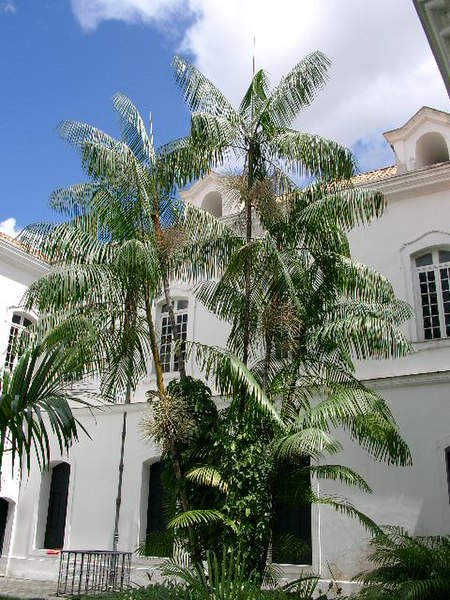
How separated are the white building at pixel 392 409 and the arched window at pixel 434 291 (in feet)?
0.07

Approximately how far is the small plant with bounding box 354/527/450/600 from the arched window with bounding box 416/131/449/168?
835 cm

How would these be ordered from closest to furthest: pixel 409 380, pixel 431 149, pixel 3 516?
1. pixel 409 380
2. pixel 431 149
3. pixel 3 516

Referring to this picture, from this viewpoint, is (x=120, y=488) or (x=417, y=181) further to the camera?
(x=120, y=488)

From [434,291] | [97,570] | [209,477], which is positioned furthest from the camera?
[434,291]

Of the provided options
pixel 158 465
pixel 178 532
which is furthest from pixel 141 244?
pixel 158 465

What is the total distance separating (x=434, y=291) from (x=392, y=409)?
105 inches

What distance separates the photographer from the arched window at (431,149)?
14.5m

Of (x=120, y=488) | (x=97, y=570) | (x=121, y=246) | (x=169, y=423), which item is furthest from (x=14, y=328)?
(x=169, y=423)

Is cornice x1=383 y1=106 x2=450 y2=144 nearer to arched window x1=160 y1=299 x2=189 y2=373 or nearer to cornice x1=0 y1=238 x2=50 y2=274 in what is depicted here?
arched window x1=160 y1=299 x2=189 y2=373

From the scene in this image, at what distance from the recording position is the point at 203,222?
1044 centimetres

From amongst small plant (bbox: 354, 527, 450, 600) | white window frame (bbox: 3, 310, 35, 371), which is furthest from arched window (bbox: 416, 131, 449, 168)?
white window frame (bbox: 3, 310, 35, 371)

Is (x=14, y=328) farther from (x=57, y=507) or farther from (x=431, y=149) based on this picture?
(x=431, y=149)

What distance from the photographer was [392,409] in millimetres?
12328

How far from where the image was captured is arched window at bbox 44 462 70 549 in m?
15.9
